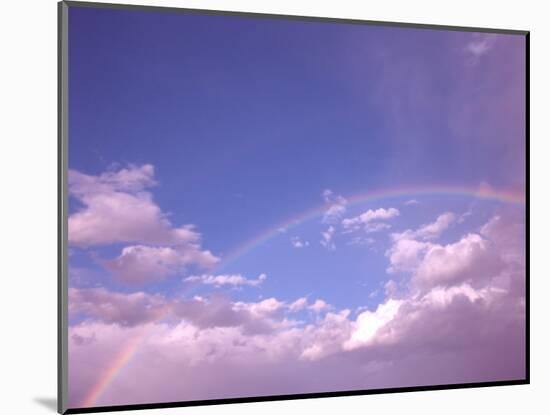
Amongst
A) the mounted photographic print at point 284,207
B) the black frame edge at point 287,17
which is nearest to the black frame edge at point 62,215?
the mounted photographic print at point 284,207

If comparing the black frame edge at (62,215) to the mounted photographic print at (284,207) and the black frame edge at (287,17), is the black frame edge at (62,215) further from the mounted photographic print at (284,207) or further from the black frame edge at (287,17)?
the black frame edge at (287,17)

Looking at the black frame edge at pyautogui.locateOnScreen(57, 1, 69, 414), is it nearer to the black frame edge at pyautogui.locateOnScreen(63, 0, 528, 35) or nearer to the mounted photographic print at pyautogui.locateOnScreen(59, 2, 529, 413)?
the mounted photographic print at pyautogui.locateOnScreen(59, 2, 529, 413)

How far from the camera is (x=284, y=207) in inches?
239

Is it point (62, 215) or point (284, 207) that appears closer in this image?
point (62, 215)

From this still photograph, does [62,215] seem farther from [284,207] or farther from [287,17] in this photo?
[287,17]

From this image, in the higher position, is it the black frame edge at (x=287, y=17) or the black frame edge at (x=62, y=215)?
the black frame edge at (x=287, y=17)

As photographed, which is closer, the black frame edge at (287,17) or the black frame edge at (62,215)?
the black frame edge at (62,215)

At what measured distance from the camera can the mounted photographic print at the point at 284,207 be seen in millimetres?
5656

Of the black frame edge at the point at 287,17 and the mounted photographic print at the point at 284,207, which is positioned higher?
the black frame edge at the point at 287,17

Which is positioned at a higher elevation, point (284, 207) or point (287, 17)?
point (287, 17)

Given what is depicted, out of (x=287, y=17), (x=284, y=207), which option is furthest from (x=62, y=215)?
(x=287, y=17)

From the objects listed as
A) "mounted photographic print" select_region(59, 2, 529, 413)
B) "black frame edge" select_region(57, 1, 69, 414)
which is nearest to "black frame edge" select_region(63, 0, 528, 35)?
"mounted photographic print" select_region(59, 2, 529, 413)

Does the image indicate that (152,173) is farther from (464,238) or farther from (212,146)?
(464,238)

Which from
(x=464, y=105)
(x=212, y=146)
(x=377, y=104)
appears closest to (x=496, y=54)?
(x=464, y=105)
